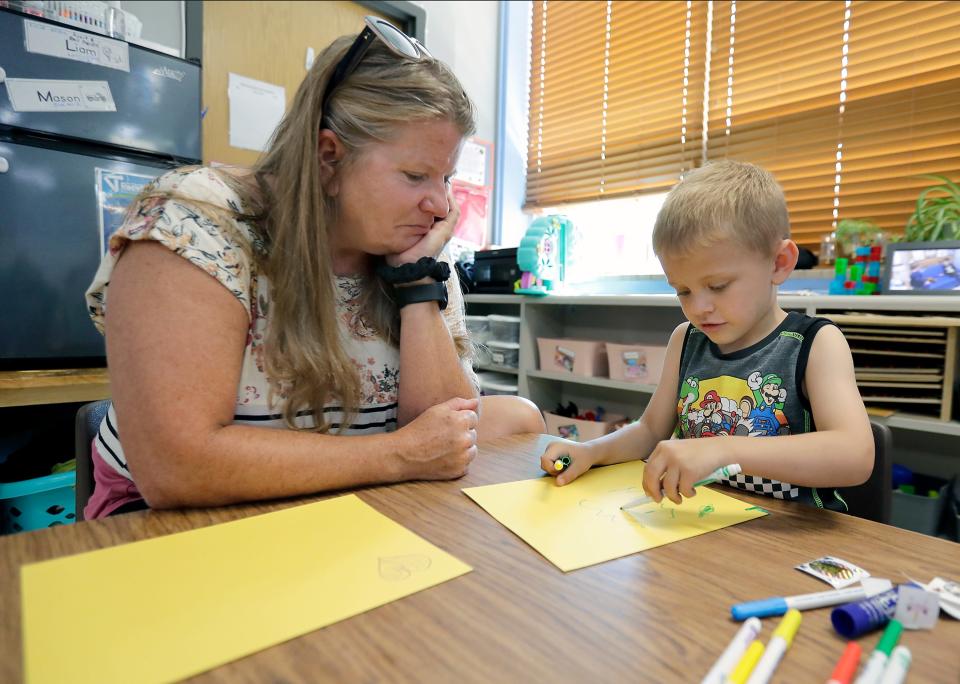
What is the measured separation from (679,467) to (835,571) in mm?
164

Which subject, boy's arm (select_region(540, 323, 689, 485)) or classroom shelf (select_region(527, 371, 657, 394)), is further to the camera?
classroom shelf (select_region(527, 371, 657, 394))

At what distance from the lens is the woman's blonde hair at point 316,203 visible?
2.41ft

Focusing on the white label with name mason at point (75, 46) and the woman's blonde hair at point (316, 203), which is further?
the white label with name mason at point (75, 46)

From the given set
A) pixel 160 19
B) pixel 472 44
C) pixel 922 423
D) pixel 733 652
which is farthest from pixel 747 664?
pixel 472 44

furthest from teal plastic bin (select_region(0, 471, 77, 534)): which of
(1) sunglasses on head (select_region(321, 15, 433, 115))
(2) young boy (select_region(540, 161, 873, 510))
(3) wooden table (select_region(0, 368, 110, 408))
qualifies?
(2) young boy (select_region(540, 161, 873, 510))

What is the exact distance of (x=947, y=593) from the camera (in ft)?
1.36

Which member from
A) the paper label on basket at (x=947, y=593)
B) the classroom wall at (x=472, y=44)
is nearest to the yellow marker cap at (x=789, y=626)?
the paper label on basket at (x=947, y=593)

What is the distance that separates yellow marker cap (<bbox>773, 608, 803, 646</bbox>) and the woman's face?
664 millimetres

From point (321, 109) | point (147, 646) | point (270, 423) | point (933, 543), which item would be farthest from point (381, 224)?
point (933, 543)

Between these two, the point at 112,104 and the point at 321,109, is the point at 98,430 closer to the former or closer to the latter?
the point at 321,109

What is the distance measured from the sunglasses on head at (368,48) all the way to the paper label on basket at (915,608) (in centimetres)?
78

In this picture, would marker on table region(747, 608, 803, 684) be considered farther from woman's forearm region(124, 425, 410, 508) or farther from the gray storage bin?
the gray storage bin

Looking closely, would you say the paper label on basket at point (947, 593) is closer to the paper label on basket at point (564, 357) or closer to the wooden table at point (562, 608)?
the wooden table at point (562, 608)

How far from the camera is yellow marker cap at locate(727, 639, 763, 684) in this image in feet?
1.02
